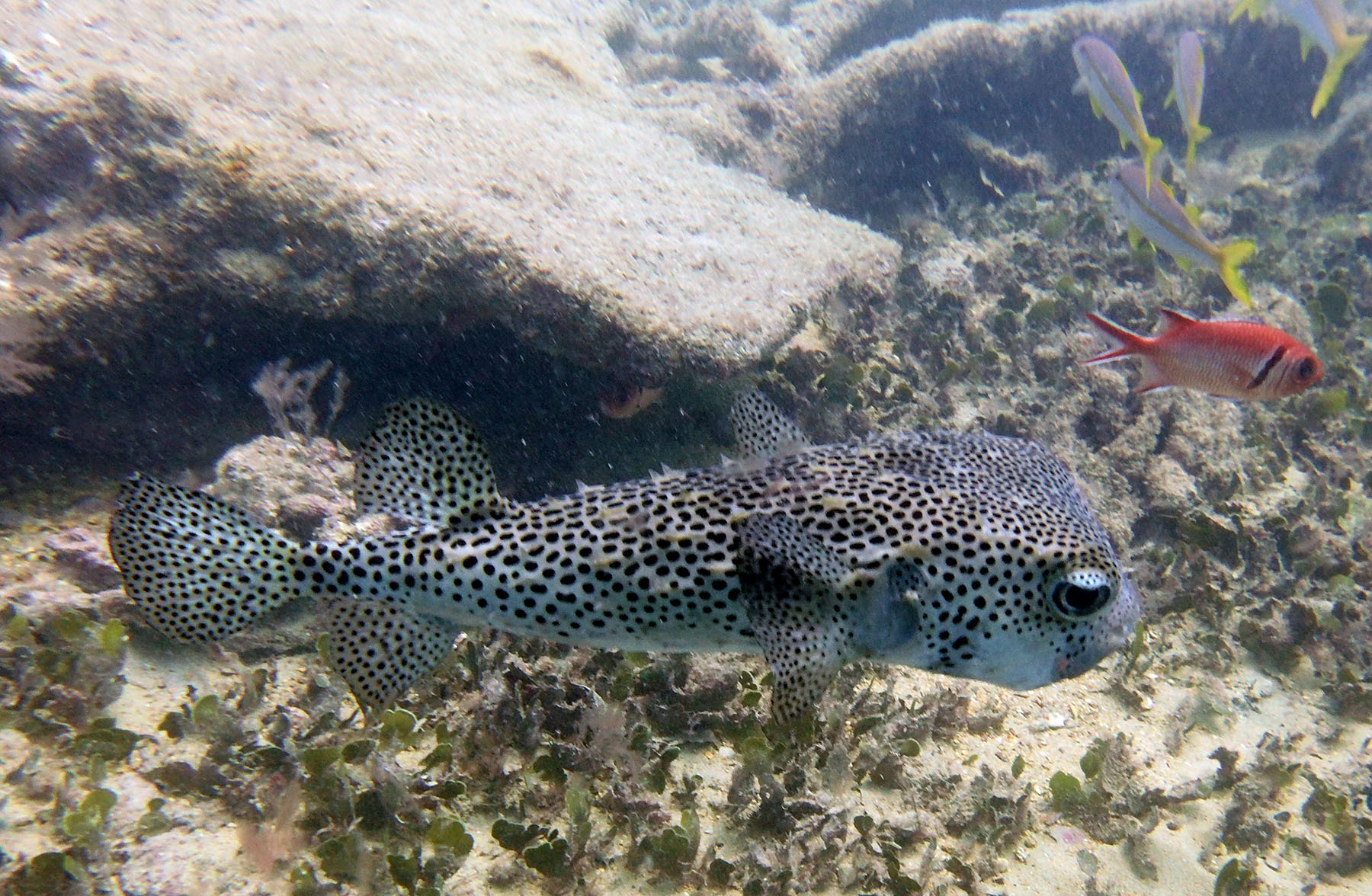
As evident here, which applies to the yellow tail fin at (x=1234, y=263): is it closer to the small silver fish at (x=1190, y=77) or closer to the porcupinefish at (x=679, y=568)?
the small silver fish at (x=1190, y=77)

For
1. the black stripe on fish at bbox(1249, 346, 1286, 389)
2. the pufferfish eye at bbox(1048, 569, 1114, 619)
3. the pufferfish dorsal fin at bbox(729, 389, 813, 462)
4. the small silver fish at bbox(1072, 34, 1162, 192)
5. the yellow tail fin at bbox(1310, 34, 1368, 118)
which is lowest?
the pufferfish dorsal fin at bbox(729, 389, 813, 462)

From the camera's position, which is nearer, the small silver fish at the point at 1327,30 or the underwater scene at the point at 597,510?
the underwater scene at the point at 597,510

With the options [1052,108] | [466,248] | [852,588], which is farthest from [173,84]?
[1052,108]

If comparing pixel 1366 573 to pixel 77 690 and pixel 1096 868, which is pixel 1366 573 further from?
pixel 77 690

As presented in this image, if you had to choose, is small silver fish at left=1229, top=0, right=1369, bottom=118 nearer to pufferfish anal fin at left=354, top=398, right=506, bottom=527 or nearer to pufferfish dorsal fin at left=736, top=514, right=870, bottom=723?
pufferfish dorsal fin at left=736, top=514, right=870, bottom=723

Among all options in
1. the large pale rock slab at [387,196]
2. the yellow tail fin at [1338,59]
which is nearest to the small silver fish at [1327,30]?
the yellow tail fin at [1338,59]

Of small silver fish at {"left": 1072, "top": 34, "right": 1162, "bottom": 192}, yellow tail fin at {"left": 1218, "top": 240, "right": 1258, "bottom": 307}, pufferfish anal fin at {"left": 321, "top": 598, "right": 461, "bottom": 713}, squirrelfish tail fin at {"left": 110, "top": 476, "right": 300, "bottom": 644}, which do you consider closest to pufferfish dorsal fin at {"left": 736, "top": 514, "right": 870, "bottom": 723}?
pufferfish anal fin at {"left": 321, "top": 598, "right": 461, "bottom": 713}
